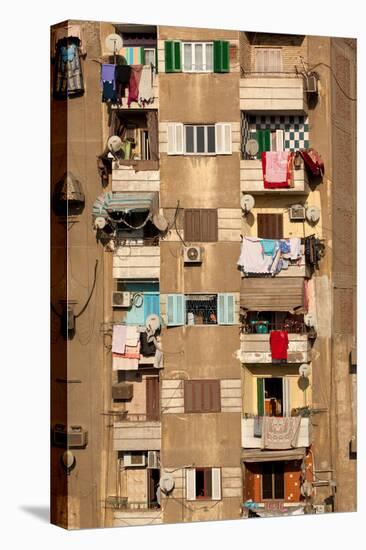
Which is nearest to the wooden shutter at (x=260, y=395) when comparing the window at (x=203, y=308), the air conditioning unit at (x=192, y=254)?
the window at (x=203, y=308)

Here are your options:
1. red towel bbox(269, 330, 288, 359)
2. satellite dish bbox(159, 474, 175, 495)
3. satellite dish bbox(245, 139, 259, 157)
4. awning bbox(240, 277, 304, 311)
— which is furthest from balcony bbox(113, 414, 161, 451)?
satellite dish bbox(245, 139, 259, 157)

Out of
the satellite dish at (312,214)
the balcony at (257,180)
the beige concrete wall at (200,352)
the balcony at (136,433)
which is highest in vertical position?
the balcony at (257,180)

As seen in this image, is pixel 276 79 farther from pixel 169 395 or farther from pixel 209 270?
pixel 169 395

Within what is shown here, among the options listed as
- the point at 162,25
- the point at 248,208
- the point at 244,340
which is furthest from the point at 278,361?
the point at 162,25

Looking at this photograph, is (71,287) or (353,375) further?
(353,375)

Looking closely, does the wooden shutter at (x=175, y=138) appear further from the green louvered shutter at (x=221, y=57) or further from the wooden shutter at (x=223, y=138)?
the green louvered shutter at (x=221, y=57)

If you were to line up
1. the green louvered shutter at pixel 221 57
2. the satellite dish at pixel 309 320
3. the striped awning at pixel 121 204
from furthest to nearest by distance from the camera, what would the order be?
the satellite dish at pixel 309 320 → the green louvered shutter at pixel 221 57 → the striped awning at pixel 121 204

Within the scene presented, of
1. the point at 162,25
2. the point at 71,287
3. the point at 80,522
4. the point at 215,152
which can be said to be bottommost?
the point at 80,522

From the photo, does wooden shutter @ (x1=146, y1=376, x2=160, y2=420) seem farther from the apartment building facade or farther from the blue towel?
the blue towel

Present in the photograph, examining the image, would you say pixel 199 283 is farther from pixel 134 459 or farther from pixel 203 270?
pixel 134 459
